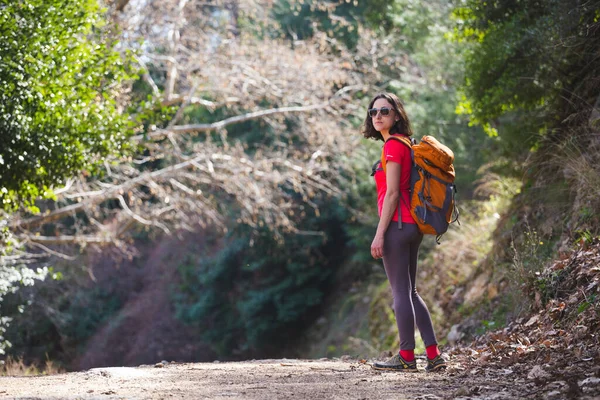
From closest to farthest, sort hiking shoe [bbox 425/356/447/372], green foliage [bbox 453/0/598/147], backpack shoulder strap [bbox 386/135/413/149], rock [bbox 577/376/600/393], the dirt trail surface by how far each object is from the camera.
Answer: rock [bbox 577/376/600/393] → the dirt trail surface → backpack shoulder strap [bbox 386/135/413/149] → hiking shoe [bbox 425/356/447/372] → green foliage [bbox 453/0/598/147]

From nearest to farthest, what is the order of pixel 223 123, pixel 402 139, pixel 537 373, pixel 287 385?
pixel 537 373 → pixel 287 385 → pixel 402 139 → pixel 223 123

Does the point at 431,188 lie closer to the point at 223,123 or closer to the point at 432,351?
the point at 432,351

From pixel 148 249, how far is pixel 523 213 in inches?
1030

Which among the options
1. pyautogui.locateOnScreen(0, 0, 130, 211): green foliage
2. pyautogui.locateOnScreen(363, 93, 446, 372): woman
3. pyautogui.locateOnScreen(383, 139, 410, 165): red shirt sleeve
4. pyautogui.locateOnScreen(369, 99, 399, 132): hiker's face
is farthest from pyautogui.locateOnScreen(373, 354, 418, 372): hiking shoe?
pyautogui.locateOnScreen(0, 0, 130, 211): green foliage

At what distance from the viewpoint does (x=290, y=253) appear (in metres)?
21.9

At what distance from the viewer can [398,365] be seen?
5.82 metres

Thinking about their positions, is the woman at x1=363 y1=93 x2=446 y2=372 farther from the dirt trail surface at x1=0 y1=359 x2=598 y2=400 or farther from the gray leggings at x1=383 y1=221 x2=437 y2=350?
the dirt trail surface at x1=0 y1=359 x2=598 y2=400

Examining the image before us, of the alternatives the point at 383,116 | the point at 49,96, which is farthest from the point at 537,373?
the point at 49,96

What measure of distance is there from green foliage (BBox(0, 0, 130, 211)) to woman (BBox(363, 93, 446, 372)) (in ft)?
13.3

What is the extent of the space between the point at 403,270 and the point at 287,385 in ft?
4.00

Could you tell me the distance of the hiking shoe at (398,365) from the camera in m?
5.75

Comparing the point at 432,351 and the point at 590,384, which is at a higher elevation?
the point at 432,351

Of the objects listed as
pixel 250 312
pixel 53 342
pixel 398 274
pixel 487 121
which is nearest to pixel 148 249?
pixel 53 342

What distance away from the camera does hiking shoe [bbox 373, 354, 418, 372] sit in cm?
575
